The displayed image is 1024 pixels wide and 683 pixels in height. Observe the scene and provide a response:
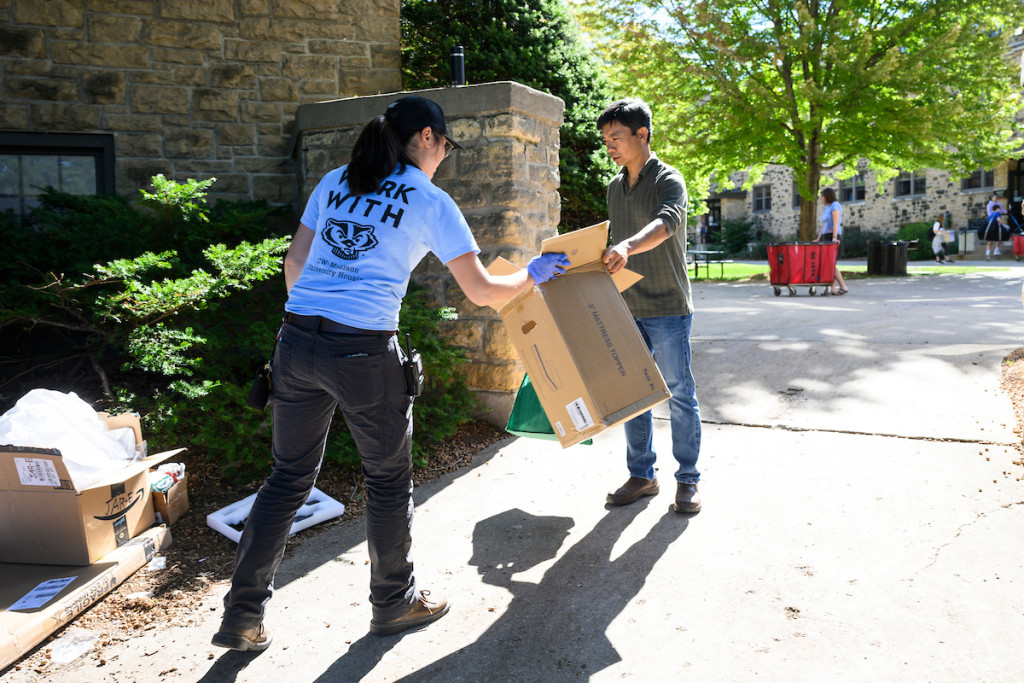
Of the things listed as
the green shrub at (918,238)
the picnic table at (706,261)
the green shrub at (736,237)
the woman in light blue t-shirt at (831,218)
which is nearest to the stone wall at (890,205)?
the green shrub at (918,238)

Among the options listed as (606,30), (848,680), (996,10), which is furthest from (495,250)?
(996,10)

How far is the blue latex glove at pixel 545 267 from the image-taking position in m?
2.57

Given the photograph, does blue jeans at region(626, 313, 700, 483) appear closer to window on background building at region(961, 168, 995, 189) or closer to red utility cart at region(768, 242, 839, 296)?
red utility cart at region(768, 242, 839, 296)

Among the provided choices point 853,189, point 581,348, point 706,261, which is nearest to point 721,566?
point 581,348

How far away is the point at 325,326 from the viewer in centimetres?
233

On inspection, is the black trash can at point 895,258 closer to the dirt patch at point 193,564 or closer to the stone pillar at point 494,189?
the stone pillar at point 494,189

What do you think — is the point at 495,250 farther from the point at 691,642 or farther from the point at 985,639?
the point at 985,639

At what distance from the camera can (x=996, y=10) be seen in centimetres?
1394

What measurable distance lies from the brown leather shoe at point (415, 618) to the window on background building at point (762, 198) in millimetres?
36225

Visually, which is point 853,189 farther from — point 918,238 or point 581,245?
point 581,245

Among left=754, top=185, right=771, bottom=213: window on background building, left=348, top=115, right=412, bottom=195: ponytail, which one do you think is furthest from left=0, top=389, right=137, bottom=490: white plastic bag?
left=754, top=185, right=771, bottom=213: window on background building

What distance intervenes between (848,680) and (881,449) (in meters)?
2.20

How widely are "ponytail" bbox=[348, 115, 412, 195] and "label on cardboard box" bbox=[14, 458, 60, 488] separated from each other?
5.93ft

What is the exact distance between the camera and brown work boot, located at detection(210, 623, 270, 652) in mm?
2404
